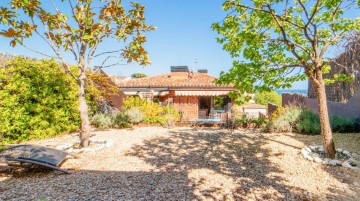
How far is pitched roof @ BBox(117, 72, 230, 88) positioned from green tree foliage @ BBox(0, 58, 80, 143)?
44.1 feet

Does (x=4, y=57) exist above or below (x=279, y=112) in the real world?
above

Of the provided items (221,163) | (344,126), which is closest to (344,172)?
(221,163)

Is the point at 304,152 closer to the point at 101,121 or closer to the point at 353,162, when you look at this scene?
the point at 353,162

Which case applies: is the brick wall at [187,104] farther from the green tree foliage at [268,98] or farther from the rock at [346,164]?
the green tree foliage at [268,98]

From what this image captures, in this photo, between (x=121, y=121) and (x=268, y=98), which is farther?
(x=268, y=98)

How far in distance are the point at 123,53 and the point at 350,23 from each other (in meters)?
7.85

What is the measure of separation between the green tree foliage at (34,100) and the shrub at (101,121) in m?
1.38

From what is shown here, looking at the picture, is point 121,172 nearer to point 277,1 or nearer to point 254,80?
point 254,80

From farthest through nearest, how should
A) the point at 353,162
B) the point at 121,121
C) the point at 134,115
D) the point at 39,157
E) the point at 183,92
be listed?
1. the point at 183,92
2. the point at 134,115
3. the point at 121,121
4. the point at 353,162
5. the point at 39,157

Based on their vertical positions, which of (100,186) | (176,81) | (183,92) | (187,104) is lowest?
(100,186)

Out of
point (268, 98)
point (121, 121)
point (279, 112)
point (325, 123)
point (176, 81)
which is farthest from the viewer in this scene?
point (268, 98)

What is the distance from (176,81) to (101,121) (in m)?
14.3

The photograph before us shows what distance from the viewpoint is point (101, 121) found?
13.3 metres

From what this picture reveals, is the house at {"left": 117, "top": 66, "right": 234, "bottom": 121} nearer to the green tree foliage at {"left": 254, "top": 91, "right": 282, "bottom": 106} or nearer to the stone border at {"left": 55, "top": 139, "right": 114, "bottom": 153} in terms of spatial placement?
the stone border at {"left": 55, "top": 139, "right": 114, "bottom": 153}
